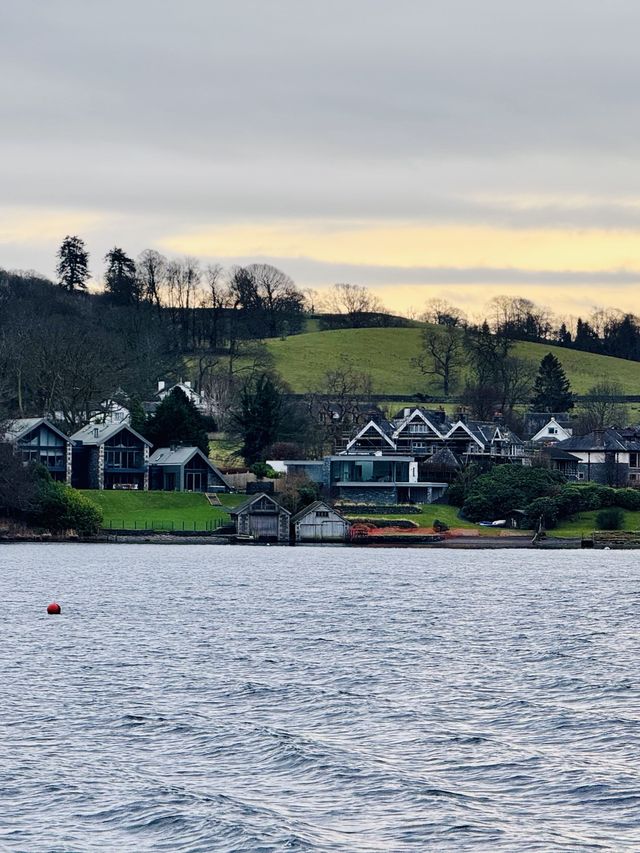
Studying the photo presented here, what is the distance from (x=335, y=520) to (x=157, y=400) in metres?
55.7

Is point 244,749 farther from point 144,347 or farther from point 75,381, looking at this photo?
point 144,347

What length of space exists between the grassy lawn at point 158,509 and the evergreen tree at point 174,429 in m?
11.2

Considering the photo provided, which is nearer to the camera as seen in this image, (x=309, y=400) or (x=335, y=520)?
(x=335, y=520)

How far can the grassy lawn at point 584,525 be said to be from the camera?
12131 centimetres

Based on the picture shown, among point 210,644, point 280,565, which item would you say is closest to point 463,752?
point 210,644

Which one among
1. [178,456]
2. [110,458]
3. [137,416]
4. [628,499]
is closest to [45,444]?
[110,458]

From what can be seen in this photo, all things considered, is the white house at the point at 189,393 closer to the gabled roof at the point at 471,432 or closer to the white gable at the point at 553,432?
the gabled roof at the point at 471,432

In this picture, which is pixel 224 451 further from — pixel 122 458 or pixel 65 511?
pixel 65 511

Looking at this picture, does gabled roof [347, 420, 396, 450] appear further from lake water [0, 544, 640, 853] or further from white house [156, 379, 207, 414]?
lake water [0, 544, 640, 853]

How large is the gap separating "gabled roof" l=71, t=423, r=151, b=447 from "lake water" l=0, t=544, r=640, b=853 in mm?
70300

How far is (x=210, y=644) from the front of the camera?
45250mm

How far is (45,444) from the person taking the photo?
12888cm

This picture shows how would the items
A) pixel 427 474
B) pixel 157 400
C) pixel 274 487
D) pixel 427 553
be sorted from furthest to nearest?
pixel 157 400, pixel 427 474, pixel 274 487, pixel 427 553

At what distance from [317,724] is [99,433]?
4133 inches
